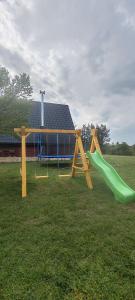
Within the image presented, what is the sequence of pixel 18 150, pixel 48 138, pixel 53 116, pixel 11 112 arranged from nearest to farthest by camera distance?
pixel 11 112 → pixel 48 138 → pixel 18 150 → pixel 53 116

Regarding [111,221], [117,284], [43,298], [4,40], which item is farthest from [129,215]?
[4,40]

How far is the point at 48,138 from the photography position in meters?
16.6

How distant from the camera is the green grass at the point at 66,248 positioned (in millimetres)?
2375

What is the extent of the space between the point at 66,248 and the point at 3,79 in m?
6.32

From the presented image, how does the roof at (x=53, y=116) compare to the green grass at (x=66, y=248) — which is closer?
the green grass at (x=66, y=248)

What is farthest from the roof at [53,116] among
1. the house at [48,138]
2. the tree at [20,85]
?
the tree at [20,85]

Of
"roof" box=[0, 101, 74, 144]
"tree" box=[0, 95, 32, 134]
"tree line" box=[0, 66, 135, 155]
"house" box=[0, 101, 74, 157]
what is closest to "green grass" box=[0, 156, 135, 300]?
"tree" box=[0, 95, 32, 134]

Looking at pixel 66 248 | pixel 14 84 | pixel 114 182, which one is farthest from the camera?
pixel 14 84

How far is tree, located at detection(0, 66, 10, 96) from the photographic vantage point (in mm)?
7304

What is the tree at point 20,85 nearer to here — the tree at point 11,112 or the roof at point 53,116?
the tree at point 11,112

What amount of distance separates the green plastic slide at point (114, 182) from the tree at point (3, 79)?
13.6ft

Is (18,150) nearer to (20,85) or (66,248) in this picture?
(20,85)

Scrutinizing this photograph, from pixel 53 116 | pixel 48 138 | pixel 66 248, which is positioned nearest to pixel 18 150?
pixel 48 138

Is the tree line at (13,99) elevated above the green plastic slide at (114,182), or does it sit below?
above
